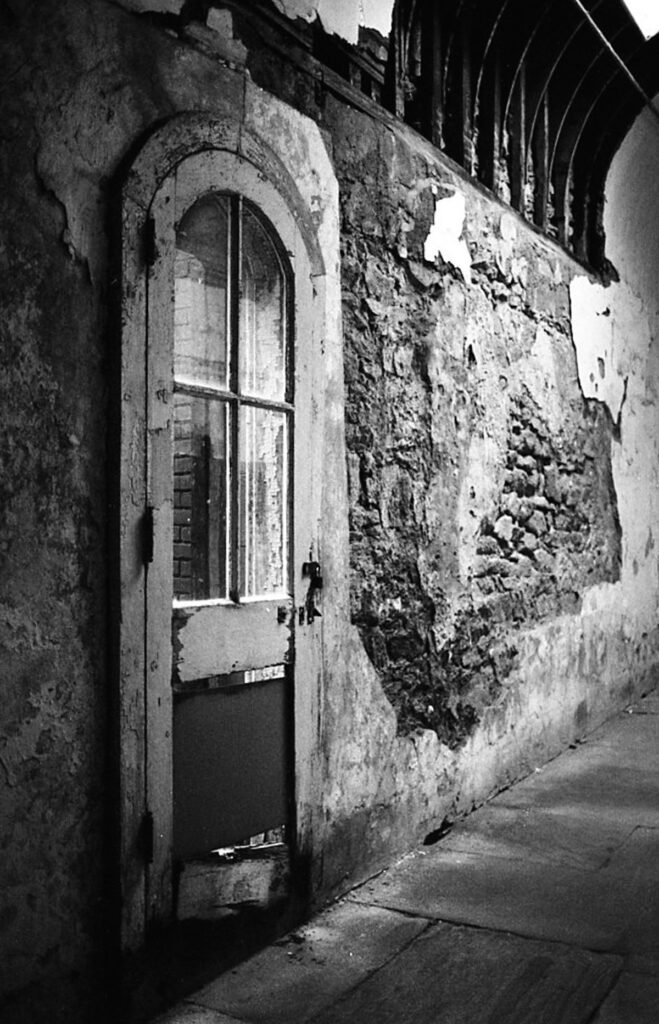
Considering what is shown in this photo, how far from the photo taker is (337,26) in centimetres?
308

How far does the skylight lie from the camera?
14.8 ft

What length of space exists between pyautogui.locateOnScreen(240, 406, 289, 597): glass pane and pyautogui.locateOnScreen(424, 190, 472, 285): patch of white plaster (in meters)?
1.23

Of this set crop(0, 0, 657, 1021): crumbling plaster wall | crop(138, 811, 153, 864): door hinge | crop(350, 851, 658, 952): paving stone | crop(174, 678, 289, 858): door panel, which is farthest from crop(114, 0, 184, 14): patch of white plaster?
crop(350, 851, 658, 952): paving stone

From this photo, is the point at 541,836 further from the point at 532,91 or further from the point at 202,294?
the point at 532,91

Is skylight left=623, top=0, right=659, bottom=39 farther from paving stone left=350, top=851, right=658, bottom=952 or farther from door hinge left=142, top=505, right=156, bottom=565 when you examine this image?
paving stone left=350, top=851, right=658, bottom=952

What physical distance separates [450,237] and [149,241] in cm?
178

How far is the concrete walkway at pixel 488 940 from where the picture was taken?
2234 mm

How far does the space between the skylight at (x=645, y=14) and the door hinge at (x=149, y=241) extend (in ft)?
10.6

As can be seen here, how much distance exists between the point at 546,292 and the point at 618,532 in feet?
5.34

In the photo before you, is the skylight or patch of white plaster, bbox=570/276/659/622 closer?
the skylight

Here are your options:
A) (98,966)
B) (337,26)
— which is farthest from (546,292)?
(98,966)

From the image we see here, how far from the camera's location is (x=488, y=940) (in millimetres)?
2596

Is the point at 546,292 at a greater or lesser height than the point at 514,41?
lesser

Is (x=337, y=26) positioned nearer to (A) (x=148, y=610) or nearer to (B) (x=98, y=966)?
(A) (x=148, y=610)
